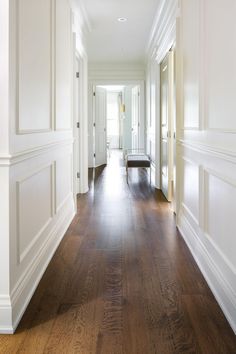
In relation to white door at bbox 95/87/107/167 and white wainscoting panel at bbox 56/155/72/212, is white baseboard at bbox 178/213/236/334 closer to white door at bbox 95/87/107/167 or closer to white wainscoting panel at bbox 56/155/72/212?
white wainscoting panel at bbox 56/155/72/212

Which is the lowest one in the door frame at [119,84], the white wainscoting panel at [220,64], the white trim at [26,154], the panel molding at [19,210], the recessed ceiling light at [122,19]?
the panel molding at [19,210]

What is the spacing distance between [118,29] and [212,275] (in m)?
4.86

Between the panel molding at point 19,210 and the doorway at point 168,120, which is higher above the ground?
the doorway at point 168,120

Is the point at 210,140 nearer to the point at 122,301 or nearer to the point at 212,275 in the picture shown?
the point at 212,275

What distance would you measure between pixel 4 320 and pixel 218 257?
4.23 ft

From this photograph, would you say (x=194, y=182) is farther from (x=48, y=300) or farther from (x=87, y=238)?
(x=48, y=300)

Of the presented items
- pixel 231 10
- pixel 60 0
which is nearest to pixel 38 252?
pixel 231 10

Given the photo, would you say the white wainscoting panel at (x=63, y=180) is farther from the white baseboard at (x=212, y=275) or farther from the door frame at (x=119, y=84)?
the door frame at (x=119, y=84)

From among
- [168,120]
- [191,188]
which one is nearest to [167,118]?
[168,120]

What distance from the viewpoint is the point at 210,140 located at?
2598 millimetres

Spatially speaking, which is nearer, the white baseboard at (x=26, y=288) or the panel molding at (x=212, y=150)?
the white baseboard at (x=26, y=288)

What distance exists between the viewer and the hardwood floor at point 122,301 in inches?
72.3

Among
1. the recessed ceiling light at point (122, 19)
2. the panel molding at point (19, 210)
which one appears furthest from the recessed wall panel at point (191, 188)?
the recessed ceiling light at point (122, 19)

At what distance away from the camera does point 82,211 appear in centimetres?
479
